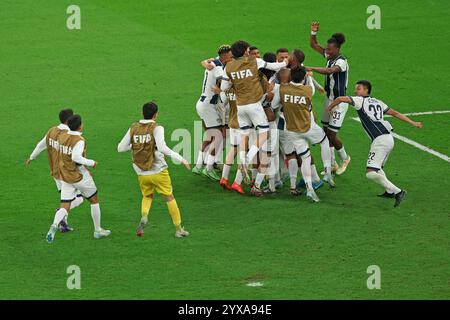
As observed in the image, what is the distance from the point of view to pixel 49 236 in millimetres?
13609

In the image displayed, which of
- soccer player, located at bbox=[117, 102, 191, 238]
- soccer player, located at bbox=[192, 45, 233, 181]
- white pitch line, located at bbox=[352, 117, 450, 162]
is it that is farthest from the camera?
white pitch line, located at bbox=[352, 117, 450, 162]

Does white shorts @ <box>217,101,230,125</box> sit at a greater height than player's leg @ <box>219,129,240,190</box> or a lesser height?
greater

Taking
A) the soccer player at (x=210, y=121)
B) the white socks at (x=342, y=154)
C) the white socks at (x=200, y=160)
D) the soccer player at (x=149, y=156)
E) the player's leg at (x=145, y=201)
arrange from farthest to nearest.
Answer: the white socks at (x=200, y=160) → the white socks at (x=342, y=154) → the soccer player at (x=210, y=121) → the player's leg at (x=145, y=201) → the soccer player at (x=149, y=156)

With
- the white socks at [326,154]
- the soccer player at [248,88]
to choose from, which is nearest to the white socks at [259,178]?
the soccer player at [248,88]

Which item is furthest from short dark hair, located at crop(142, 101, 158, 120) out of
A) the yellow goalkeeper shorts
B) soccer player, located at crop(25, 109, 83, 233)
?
soccer player, located at crop(25, 109, 83, 233)

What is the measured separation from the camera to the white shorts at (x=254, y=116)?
15.5 meters

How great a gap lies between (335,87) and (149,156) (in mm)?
4028

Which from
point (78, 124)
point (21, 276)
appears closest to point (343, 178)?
point (78, 124)

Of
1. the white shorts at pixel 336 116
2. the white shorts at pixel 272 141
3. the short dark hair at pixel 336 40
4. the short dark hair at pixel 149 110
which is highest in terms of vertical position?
the short dark hair at pixel 336 40

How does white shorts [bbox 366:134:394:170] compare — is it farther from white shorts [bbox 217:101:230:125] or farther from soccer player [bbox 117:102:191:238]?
soccer player [bbox 117:102:191:238]

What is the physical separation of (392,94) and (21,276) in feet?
33.6

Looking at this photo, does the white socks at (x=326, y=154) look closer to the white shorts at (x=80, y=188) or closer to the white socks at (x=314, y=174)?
the white socks at (x=314, y=174)

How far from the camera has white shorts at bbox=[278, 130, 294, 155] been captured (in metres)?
15.6

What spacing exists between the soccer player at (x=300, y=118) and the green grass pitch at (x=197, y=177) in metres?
0.55
